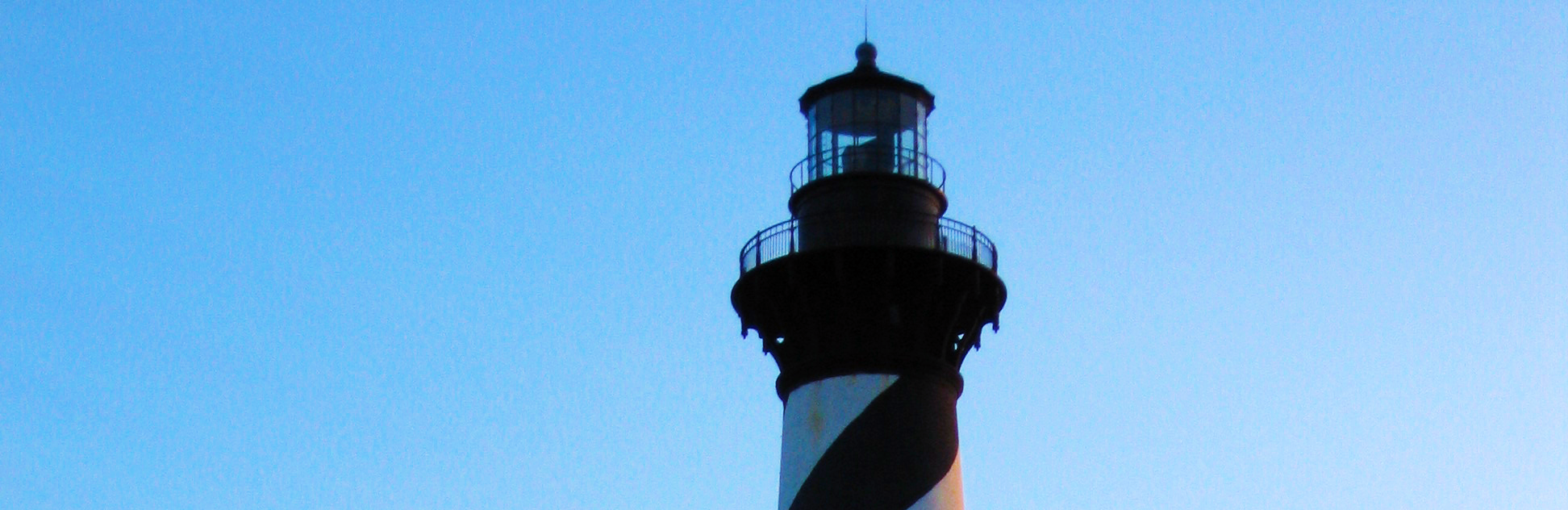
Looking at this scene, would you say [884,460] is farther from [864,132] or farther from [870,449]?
[864,132]

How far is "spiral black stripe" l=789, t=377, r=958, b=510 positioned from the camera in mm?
39719

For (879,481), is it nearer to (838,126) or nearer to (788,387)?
(788,387)

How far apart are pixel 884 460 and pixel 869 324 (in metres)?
1.71

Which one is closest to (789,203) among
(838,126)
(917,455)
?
(838,126)

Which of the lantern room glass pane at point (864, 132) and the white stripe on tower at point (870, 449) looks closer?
the white stripe on tower at point (870, 449)

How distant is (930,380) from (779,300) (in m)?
2.05

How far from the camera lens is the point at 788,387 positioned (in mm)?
40969

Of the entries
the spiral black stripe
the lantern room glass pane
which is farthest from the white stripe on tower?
the lantern room glass pane

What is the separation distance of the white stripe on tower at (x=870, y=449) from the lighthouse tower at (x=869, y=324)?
0.04 ft

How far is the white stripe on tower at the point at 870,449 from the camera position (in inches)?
1566

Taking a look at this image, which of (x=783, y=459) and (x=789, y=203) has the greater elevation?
(x=789, y=203)

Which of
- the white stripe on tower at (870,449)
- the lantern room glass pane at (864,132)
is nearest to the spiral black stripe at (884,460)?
the white stripe on tower at (870,449)

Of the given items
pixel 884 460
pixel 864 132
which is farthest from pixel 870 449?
pixel 864 132

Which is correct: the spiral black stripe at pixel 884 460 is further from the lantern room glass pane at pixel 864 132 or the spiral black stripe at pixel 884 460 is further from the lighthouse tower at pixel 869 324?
the lantern room glass pane at pixel 864 132
